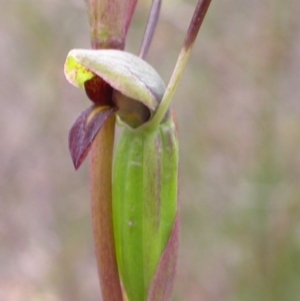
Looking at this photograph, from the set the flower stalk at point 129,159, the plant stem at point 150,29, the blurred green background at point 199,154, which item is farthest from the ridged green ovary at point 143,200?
the blurred green background at point 199,154

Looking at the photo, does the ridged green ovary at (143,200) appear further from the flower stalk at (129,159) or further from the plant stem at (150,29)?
the plant stem at (150,29)

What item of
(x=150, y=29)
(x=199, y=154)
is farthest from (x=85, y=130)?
(x=199, y=154)

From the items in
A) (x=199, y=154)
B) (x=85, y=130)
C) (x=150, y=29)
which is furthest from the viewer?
(x=199, y=154)

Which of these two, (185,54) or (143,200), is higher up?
(185,54)

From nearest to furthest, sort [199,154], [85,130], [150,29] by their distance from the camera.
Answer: [85,130] < [150,29] < [199,154]

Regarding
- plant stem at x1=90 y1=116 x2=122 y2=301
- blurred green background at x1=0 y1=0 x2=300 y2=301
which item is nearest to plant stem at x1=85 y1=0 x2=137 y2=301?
plant stem at x1=90 y1=116 x2=122 y2=301

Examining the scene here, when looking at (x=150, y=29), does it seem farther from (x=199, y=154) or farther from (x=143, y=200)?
(x=199, y=154)

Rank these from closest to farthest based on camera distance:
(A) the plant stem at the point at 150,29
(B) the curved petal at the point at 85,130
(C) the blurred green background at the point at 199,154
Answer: (B) the curved petal at the point at 85,130 < (A) the plant stem at the point at 150,29 < (C) the blurred green background at the point at 199,154

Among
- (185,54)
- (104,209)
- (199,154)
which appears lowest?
(104,209)
